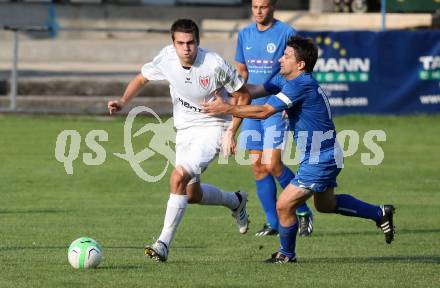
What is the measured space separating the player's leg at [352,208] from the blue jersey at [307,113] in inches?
18.3

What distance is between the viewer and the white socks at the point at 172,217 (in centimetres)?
970

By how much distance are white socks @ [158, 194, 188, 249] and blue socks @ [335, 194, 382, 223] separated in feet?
4.39

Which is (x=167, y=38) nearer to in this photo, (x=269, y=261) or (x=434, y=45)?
(x=434, y=45)

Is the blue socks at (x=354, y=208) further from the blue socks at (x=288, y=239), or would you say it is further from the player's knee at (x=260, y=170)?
the player's knee at (x=260, y=170)

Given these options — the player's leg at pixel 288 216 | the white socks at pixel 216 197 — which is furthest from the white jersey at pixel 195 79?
the player's leg at pixel 288 216

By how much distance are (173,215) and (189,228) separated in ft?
8.69

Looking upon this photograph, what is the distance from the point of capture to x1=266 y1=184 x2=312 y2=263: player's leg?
9656 mm

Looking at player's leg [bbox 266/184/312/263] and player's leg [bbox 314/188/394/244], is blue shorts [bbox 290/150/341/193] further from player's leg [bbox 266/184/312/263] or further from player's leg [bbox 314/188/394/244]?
player's leg [bbox 314/188/394/244]

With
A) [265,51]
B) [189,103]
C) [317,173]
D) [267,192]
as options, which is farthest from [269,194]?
[317,173]

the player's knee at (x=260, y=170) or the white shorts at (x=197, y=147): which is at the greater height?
the white shorts at (x=197, y=147)

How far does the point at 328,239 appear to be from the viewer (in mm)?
11711

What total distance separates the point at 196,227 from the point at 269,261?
2.73 meters

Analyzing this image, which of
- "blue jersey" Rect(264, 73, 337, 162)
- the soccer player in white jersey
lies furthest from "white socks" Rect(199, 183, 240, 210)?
"blue jersey" Rect(264, 73, 337, 162)

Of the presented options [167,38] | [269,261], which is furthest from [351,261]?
[167,38]
